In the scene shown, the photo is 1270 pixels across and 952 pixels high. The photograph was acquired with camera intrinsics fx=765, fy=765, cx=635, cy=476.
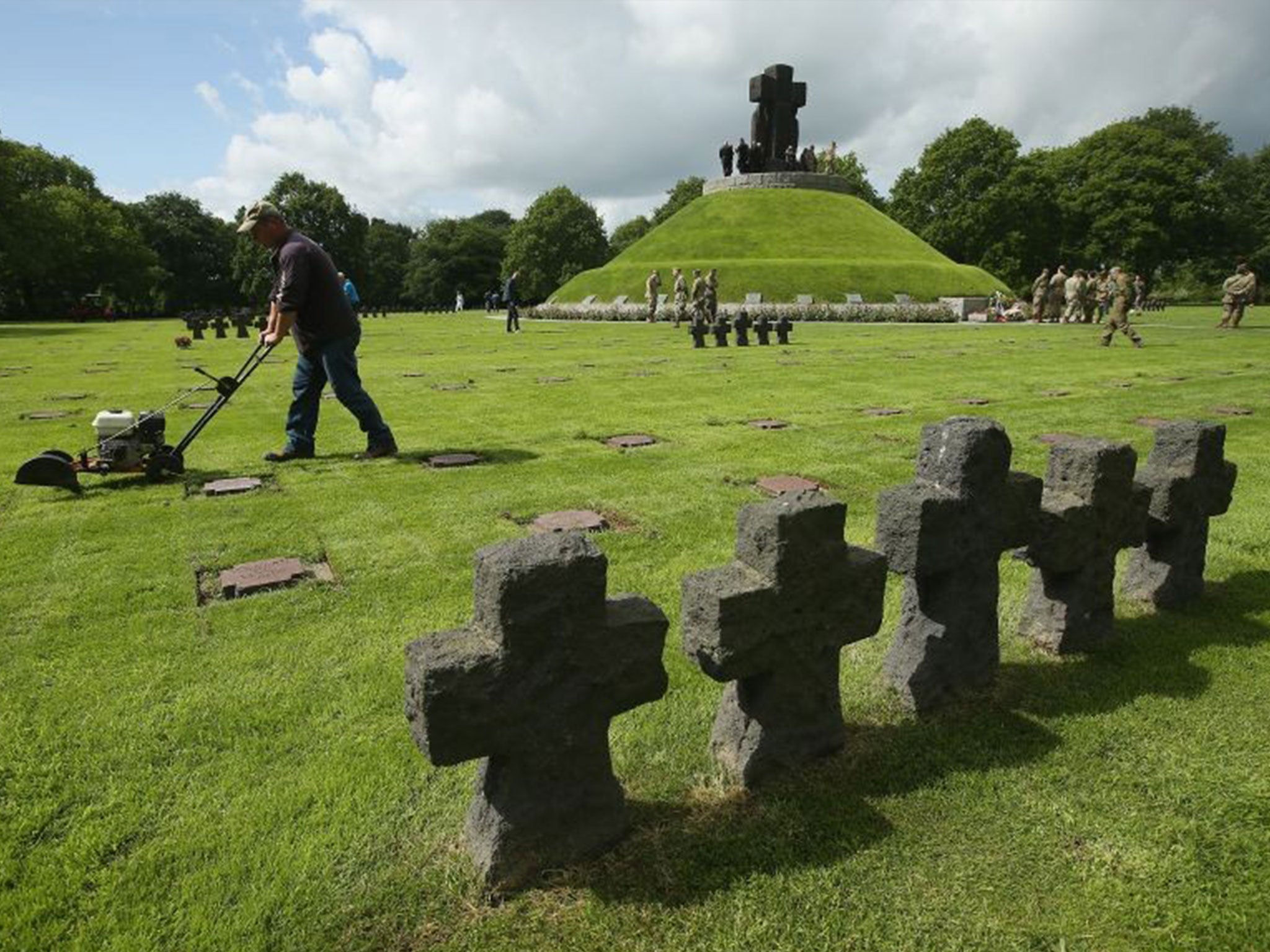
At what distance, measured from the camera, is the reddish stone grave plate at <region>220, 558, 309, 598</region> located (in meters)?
4.09

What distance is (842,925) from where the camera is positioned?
199 centimetres

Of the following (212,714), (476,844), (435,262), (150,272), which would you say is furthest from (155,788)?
(435,262)

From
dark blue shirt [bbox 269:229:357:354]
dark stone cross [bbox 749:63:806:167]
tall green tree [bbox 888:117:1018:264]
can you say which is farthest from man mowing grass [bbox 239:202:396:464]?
tall green tree [bbox 888:117:1018:264]

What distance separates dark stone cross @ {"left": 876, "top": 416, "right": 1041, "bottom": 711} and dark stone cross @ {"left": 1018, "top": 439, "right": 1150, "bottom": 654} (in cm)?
24

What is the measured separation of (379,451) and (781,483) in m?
3.79

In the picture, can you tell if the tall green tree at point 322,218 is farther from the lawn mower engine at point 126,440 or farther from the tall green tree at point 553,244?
the lawn mower engine at point 126,440

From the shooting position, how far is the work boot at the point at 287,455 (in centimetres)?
709

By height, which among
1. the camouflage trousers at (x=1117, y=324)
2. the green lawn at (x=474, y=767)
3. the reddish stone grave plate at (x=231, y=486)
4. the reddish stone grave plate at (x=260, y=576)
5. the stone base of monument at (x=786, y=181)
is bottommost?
the green lawn at (x=474, y=767)

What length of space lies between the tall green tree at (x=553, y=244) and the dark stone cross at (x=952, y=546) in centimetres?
8258

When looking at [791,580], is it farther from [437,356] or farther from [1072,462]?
[437,356]

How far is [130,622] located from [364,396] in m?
3.77

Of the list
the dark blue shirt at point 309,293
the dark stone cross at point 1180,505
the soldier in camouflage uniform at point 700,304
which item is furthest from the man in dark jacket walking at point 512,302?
the dark stone cross at point 1180,505

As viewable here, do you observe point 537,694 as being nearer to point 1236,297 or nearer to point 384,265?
point 1236,297

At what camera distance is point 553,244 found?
274 ft
